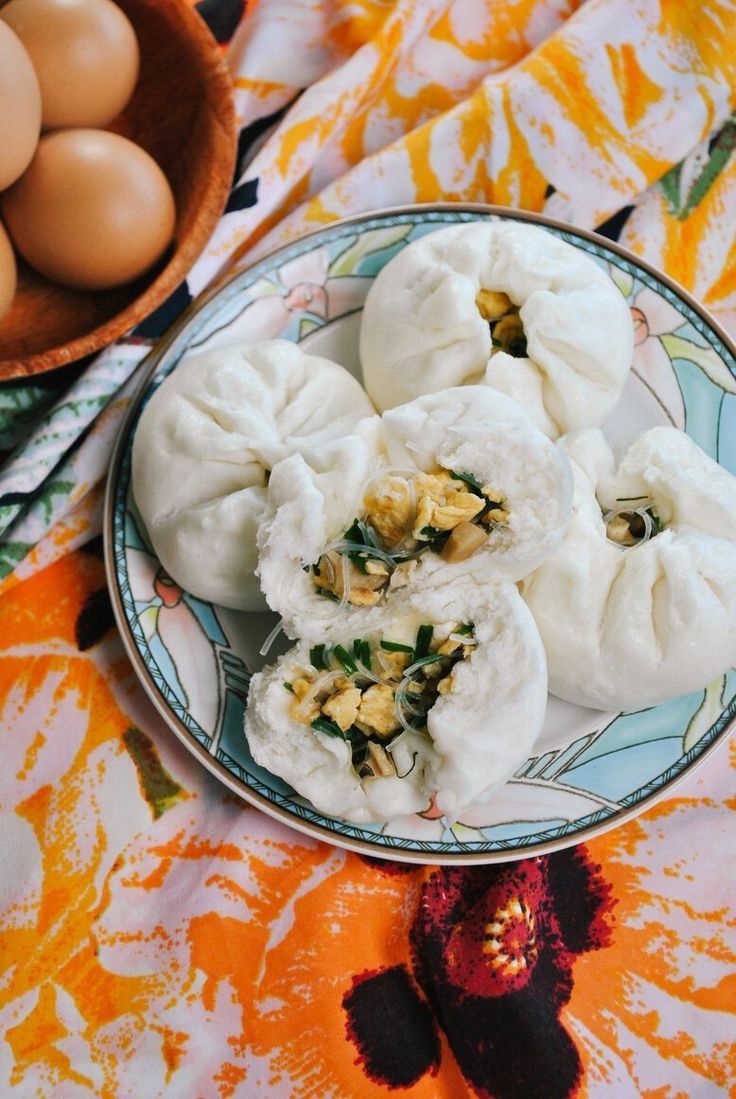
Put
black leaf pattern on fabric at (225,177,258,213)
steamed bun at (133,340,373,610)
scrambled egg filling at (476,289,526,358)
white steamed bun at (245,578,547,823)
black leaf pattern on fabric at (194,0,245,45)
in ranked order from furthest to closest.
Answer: black leaf pattern on fabric at (194,0,245,45)
black leaf pattern on fabric at (225,177,258,213)
scrambled egg filling at (476,289,526,358)
steamed bun at (133,340,373,610)
white steamed bun at (245,578,547,823)

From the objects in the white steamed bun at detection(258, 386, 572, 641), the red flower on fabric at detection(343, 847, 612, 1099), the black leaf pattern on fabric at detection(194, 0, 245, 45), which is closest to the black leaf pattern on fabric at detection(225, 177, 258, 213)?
the black leaf pattern on fabric at detection(194, 0, 245, 45)

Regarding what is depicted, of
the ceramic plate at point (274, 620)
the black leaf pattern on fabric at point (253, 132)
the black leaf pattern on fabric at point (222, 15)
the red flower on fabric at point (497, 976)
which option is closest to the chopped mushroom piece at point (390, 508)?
the ceramic plate at point (274, 620)

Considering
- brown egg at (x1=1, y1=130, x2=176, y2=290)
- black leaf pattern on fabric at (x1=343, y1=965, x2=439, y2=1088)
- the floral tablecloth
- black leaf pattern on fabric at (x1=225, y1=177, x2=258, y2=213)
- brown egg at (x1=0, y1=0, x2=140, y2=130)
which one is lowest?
black leaf pattern on fabric at (x1=343, y1=965, x2=439, y2=1088)

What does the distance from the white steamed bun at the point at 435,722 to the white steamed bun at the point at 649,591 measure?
0.10 m

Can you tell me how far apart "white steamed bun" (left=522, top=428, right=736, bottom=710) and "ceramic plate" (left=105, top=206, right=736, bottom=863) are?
0.29ft

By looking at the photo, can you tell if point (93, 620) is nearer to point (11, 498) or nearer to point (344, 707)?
point (11, 498)

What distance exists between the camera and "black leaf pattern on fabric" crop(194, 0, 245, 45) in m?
1.77

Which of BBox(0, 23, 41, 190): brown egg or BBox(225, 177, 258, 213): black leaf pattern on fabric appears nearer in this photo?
BBox(0, 23, 41, 190): brown egg

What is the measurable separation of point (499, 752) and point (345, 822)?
286 mm

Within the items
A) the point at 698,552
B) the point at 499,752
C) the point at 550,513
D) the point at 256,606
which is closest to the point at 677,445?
the point at 698,552

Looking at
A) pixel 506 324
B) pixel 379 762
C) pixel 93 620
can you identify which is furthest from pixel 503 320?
pixel 93 620

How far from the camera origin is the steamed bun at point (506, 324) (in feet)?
4.71

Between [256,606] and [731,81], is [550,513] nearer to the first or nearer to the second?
[256,606]

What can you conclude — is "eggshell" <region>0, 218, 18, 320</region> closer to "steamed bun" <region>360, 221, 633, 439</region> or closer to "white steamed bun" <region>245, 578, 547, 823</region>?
"steamed bun" <region>360, 221, 633, 439</region>
